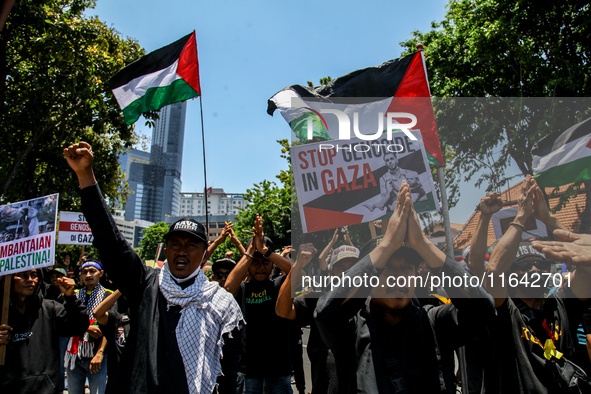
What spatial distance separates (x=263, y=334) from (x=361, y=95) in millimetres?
2566

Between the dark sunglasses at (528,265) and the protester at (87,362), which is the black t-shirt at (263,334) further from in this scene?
the dark sunglasses at (528,265)

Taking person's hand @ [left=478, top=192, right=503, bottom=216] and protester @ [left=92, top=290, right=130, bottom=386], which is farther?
protester @ [left=92, top=290, right=130, bottom=386]

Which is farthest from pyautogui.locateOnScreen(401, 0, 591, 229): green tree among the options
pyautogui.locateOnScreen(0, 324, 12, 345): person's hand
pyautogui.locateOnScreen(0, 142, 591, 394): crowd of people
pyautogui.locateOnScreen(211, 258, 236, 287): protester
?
pyautogui.locateOnScreen(0, 324, 12, 345): person's hand

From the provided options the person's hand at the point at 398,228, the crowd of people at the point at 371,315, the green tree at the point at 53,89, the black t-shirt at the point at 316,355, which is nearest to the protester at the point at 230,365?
the crowd of people at the point at 371,315

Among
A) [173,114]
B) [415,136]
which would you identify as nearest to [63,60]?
[415,136]

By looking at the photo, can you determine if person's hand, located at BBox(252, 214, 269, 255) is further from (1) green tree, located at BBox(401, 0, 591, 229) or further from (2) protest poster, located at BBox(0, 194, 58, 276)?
(1) green tree, located at BBox(401, 0, 591, 229)

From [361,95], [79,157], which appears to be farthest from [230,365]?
[361,95]

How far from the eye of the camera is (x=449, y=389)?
6.87ft

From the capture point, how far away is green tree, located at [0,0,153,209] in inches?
353

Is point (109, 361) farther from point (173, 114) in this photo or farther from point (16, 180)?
point (173, 114)

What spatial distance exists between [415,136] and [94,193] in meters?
2.60

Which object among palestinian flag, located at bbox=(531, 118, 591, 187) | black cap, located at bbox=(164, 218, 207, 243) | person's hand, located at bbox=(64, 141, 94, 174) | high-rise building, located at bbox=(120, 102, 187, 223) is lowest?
black cap, located at bbox=(164, 218, 207, 243)

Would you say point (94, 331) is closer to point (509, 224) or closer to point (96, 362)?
point (96, 362)

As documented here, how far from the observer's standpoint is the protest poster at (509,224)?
8.82ft
